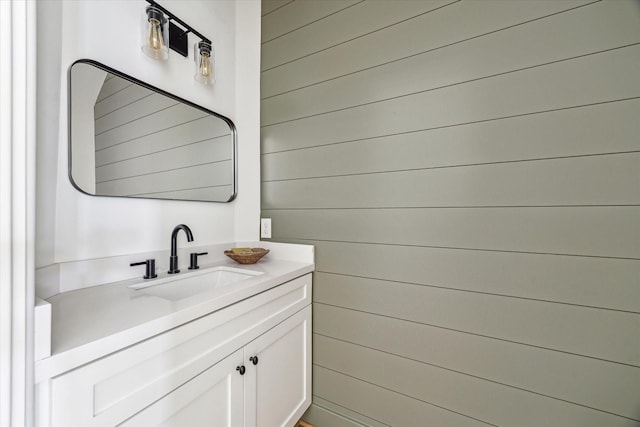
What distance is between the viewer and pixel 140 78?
1201 mm

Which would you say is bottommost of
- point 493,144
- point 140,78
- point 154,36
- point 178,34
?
point 493,144

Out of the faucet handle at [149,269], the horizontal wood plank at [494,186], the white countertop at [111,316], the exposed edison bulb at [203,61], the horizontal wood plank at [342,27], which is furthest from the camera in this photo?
the exposed edison bulb at [203,61]

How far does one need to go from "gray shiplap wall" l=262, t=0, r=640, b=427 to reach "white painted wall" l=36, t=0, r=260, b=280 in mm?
277

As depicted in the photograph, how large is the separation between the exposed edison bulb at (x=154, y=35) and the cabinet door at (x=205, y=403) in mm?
1301

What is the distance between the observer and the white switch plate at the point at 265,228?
→ 167 cm

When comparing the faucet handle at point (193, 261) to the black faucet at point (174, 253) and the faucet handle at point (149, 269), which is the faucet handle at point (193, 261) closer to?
the black faucet at point (174, 253)

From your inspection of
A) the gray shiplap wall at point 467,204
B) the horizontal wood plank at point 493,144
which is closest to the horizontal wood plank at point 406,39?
the gray shiplap wall at point 467,204

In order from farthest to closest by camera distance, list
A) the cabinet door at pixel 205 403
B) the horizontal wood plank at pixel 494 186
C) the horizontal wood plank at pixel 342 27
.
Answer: the horizontal wood plank at pixel 342 27 < the horizontal wood plank at pixel 494 186 < the cabinet door at pixel 205 403

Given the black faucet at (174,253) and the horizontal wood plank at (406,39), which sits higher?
the horizontal wood plank at (406,39)

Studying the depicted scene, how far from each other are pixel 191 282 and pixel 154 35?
110 cm

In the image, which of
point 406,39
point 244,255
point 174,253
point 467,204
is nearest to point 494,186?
point 467,204

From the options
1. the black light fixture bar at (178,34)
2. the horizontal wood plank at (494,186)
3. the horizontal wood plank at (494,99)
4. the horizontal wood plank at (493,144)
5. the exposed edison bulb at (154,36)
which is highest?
the black light fixture bar at (178,34)

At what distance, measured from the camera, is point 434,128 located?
1181 millimetres

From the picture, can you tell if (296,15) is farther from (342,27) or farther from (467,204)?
(467,204)
